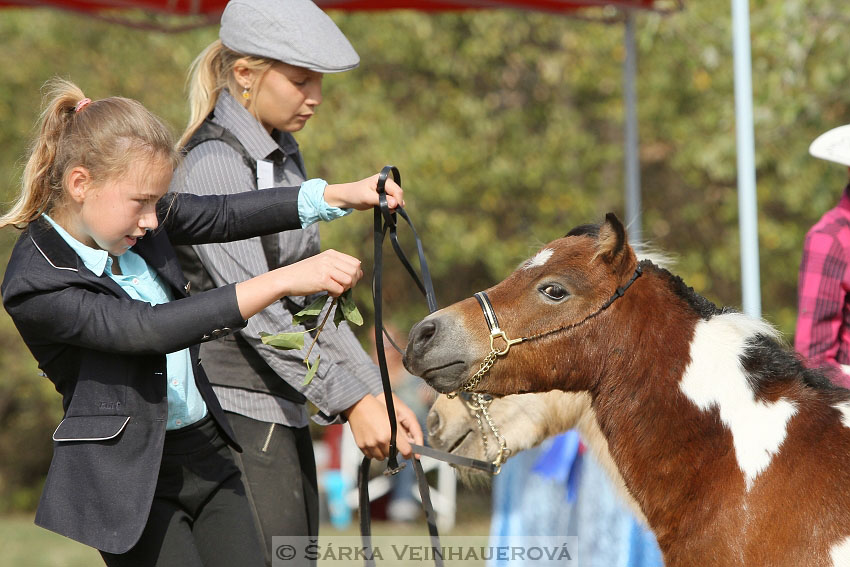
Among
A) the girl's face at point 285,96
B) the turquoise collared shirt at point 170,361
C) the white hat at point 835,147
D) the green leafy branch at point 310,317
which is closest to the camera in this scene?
the turquoise collared shirt at point 170,361

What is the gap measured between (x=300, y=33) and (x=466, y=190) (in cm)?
752

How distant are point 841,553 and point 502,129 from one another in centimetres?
878

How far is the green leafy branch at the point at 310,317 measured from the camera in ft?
8.08

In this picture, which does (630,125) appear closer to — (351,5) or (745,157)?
(745,157)

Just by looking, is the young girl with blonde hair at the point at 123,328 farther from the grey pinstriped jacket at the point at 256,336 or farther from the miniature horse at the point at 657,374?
the miniature horse at the point at 657,374

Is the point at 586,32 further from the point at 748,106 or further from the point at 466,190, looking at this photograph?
the point at 748,106

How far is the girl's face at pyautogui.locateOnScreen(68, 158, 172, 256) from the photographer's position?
2.20 m

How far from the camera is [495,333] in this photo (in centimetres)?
258

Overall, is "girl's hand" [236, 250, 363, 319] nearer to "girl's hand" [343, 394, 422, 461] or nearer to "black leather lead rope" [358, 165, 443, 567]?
"black leather lead rope" [358, 165, 443, 567]

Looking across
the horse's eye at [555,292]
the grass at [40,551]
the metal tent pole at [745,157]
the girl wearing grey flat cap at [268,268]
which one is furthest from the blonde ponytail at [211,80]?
the grass at [40,551]

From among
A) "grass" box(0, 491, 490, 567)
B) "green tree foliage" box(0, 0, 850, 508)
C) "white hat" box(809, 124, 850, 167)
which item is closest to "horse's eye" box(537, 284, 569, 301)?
"white hat" box(809, 124, 850, 167)

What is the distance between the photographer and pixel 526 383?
2648mm

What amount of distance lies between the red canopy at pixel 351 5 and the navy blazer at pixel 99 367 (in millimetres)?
4240

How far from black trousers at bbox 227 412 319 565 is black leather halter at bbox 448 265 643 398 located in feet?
1.83
